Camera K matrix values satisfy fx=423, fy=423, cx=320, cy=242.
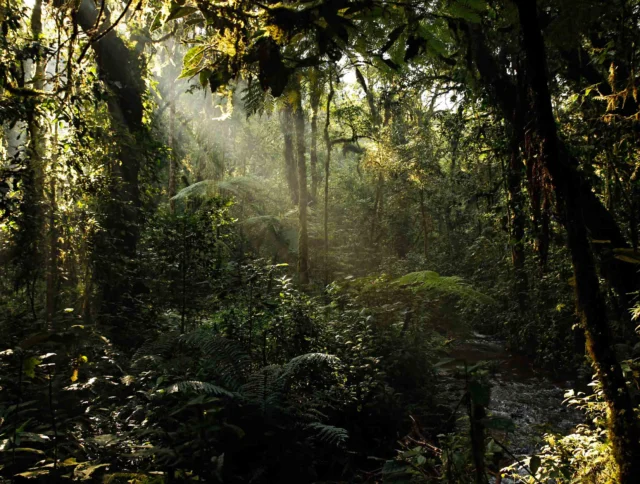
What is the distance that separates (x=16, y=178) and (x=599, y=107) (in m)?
6.72

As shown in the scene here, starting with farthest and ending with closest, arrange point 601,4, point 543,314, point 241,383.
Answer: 1. point 543,314
2. point 241,383
3. point 601,4

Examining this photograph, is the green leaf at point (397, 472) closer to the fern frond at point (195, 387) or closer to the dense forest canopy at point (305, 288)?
the dense forest canopy at point (305, 288)

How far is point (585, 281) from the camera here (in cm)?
223

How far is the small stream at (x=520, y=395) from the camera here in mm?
5750

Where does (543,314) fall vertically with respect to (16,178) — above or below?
below

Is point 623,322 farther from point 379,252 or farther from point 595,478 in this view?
point 379,252

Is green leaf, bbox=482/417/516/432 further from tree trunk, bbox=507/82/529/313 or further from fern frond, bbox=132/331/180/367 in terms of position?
fern frond, bbox=132/331/180/367

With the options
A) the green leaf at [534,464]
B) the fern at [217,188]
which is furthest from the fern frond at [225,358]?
the fern at [217,188]

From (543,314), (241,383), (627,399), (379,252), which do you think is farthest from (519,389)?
(379,252)

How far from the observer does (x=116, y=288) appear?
7.54m

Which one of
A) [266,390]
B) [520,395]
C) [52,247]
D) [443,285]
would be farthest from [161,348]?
A: [520,395]

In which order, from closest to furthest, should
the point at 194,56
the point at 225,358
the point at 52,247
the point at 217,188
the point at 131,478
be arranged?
the point at 194,56 → the point at 131,478 → the point at 225,358 → the point at 52,247 → the point at 217,188

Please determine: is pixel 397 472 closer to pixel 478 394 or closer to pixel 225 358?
pixel 478 394

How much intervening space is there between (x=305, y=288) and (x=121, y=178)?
205 inches
